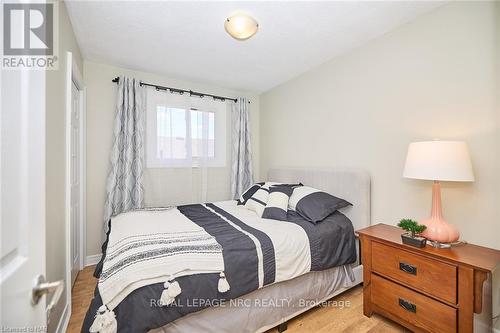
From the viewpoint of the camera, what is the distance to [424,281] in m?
1.51

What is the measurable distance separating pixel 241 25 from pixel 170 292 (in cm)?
200

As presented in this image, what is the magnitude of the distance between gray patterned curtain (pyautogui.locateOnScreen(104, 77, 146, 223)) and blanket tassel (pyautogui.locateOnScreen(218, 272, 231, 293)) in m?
1.95

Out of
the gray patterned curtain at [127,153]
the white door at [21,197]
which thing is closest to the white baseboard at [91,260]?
the gray patterned curtain at [127,153]

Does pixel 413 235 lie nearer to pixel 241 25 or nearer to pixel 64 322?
pixel 241 25

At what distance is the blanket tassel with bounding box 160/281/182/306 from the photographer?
123 centimetres

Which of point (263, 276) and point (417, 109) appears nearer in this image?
point (263, 276)

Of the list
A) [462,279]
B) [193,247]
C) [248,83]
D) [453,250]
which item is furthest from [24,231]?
[248,83]

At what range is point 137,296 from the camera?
1209 mm

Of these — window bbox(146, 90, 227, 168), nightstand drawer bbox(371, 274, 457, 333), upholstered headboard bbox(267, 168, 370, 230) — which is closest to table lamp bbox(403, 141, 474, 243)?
nightstand drawer bbox(371, 274, 457, 333)

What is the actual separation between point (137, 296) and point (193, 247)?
413 millimetres

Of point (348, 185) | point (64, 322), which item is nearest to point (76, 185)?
point (64, 322)

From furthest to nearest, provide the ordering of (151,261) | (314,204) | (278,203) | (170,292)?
Answer: (278,203) → (314,204) → (151,261) → (170,292)

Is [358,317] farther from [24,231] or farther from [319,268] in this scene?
[24,231]

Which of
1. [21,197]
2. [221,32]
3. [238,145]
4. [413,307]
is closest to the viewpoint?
[21,197]
